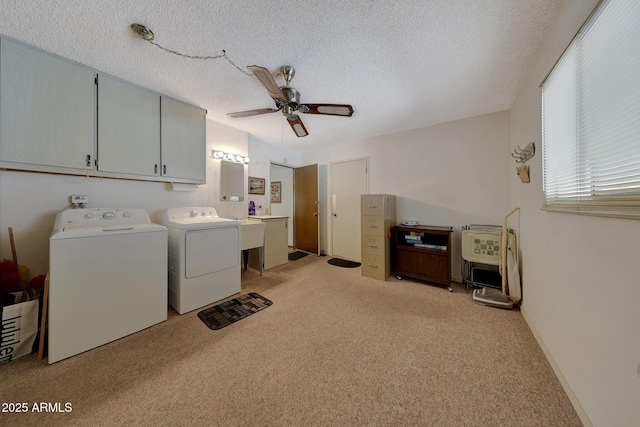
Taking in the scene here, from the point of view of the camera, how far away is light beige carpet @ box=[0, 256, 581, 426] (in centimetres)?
A: 107

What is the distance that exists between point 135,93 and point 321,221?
11.1 ft

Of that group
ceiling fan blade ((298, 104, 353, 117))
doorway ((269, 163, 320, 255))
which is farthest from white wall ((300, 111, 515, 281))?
ceiling fan blade ((298, 104, 353, 117))

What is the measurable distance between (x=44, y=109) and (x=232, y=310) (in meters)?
2.45

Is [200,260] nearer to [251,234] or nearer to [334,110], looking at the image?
[251,234]

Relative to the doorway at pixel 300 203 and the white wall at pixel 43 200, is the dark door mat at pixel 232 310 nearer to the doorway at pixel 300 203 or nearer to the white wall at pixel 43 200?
the white wall at pixel 43 200

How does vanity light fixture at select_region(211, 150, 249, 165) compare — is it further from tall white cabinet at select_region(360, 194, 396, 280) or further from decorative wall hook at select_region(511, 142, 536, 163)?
decorative wall hook at select_region(511, 142, 536, 163)

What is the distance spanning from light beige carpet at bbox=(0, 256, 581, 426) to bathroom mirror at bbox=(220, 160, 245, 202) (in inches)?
71.7

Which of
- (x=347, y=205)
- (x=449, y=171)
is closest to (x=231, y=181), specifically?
(x=347, y=205)

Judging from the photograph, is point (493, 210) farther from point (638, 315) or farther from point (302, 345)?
point (302, 345)

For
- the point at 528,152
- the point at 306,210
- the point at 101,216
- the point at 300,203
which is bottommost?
the point at 101,216

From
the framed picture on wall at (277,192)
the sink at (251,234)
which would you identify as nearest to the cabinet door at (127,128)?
the sink at (251,234)

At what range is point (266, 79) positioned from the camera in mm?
1577

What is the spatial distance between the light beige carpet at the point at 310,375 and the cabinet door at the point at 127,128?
1.70 metres

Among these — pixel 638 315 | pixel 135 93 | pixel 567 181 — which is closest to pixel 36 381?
pixel 135 93
